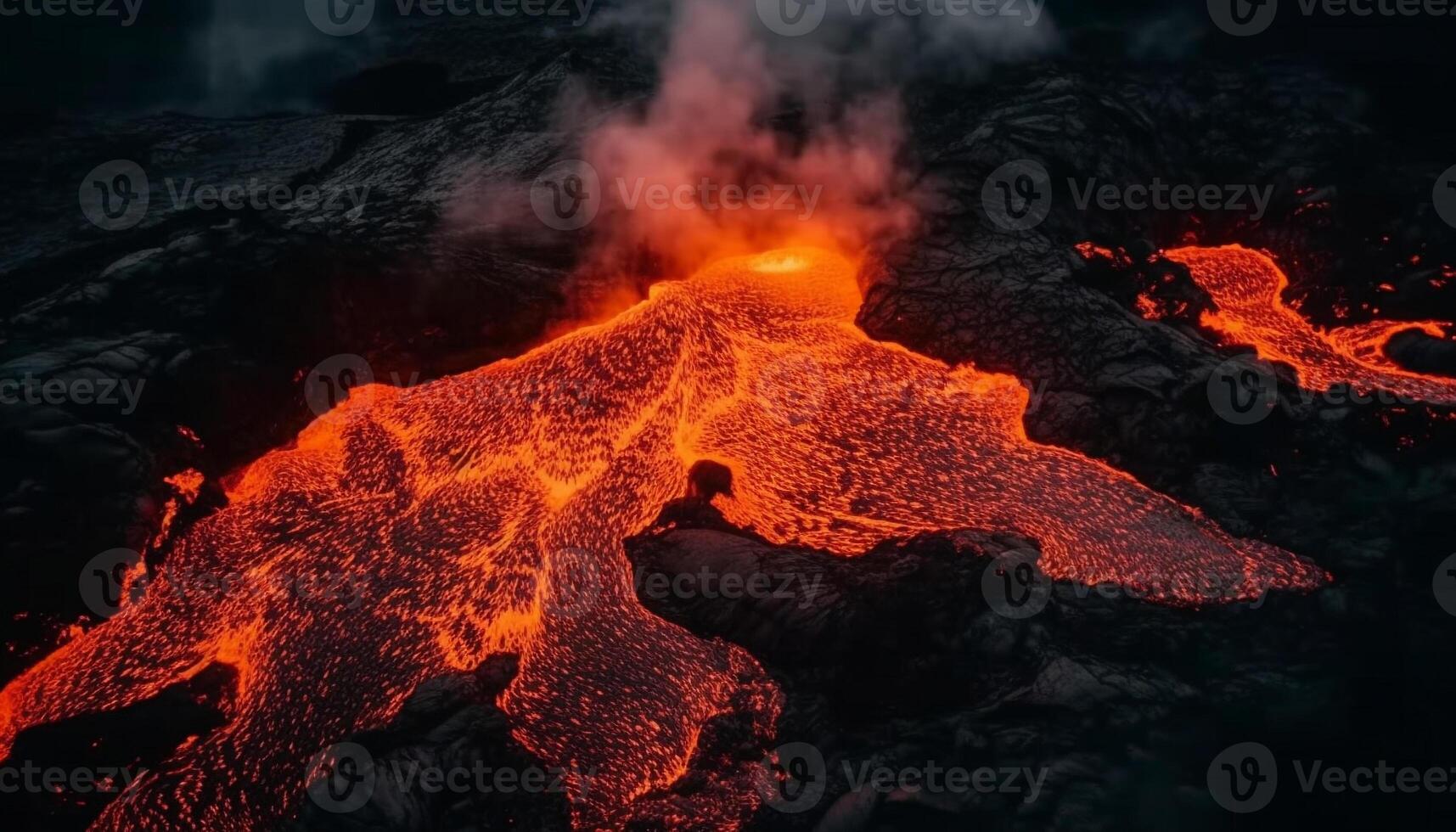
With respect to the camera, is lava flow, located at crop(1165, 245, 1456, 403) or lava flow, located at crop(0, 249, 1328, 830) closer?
lava flow, located at crop(0, 249, 1328, 830)

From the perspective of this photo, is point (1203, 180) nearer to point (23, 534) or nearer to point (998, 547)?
point (998, 547)

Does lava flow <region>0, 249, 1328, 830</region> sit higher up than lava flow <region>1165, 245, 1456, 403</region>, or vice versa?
lava flow <region>1165, 245, 1456, 403</region>

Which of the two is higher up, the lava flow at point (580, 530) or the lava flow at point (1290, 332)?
the lava flow at point (1290, 332)

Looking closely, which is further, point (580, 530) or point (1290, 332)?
point (1290, 332)

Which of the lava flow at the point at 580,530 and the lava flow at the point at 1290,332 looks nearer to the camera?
the lava flow at the point at 580,530

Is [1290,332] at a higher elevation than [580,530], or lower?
higher

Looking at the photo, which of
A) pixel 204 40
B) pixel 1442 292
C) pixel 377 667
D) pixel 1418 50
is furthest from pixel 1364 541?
pixel 204 40
